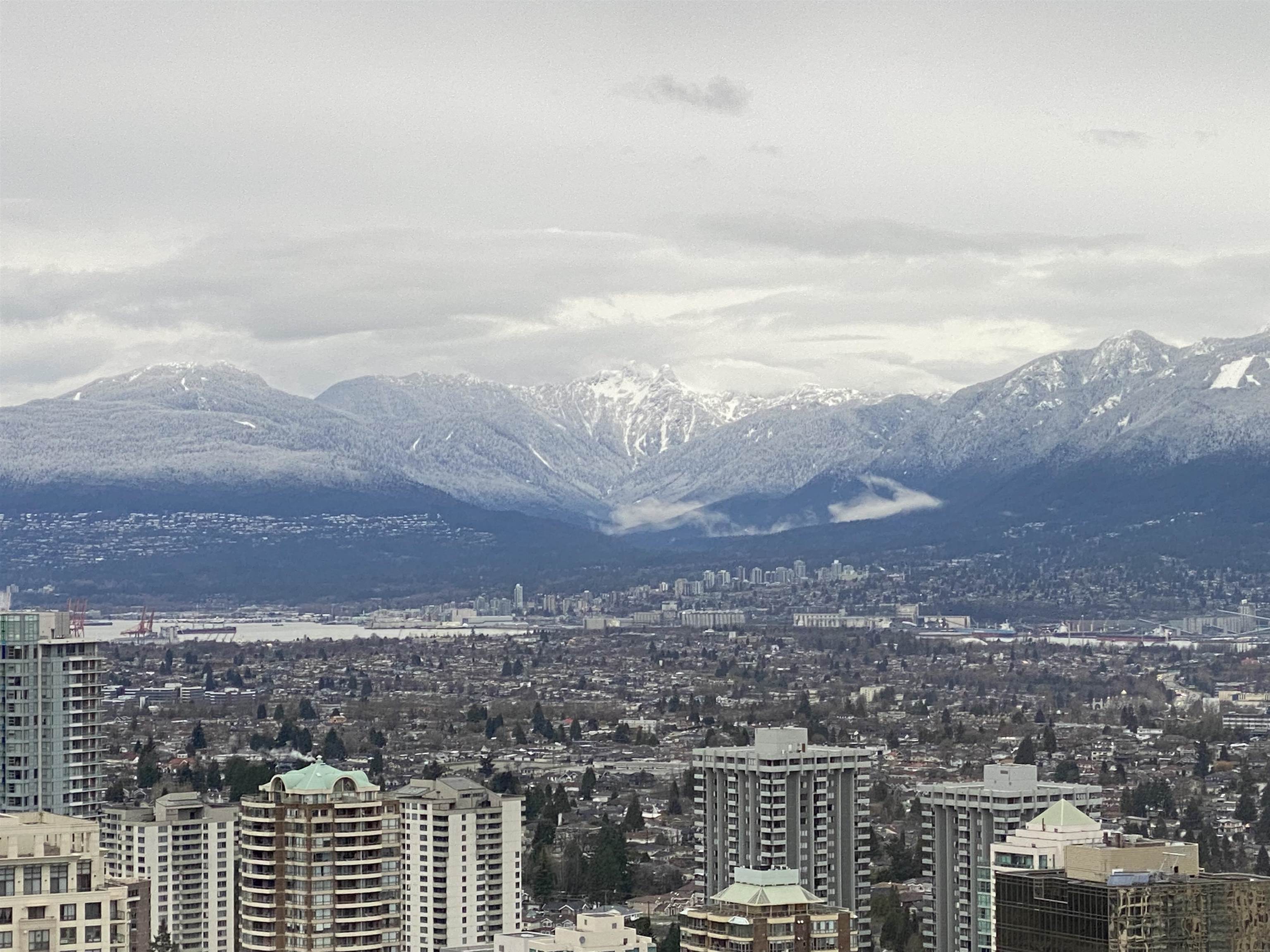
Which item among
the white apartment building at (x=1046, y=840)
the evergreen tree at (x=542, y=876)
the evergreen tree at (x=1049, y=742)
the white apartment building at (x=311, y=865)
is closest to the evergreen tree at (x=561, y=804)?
the evergreen tree at (x=542, y=876)

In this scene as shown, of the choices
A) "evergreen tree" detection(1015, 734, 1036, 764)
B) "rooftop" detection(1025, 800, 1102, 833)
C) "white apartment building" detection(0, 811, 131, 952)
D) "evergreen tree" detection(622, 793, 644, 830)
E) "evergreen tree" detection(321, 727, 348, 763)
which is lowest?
"evergreen tree" detection(622, 793, 644, 830)

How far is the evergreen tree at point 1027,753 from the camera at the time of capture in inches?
6412

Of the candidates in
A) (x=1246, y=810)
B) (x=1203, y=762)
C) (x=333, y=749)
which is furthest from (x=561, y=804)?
(x=1203, y=762)

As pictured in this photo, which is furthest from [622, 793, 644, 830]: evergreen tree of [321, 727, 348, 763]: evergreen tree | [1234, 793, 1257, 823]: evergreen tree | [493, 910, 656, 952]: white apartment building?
[493, 910, 656, 952]: white apartment building

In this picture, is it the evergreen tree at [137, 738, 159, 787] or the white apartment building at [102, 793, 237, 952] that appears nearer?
the white apartment building at [102, 793, 237, 952]

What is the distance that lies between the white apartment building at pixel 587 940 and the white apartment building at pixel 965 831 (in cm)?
2072

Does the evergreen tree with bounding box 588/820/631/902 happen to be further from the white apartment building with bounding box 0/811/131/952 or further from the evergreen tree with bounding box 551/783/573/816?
the white apartment building with bounding box 0/811/131/952

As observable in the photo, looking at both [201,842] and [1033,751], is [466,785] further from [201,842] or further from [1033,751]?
[1033,751]

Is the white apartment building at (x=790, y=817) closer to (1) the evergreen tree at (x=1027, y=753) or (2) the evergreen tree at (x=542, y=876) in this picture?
(2) the evergreen tree at (x=542, y=876)

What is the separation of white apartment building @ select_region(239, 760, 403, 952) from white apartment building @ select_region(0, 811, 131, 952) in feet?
83.4

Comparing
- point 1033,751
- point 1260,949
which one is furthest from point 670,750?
point 1260,949

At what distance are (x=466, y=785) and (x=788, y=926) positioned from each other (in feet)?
95.9

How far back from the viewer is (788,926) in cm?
6656

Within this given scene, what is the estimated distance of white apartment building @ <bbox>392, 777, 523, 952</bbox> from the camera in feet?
297
